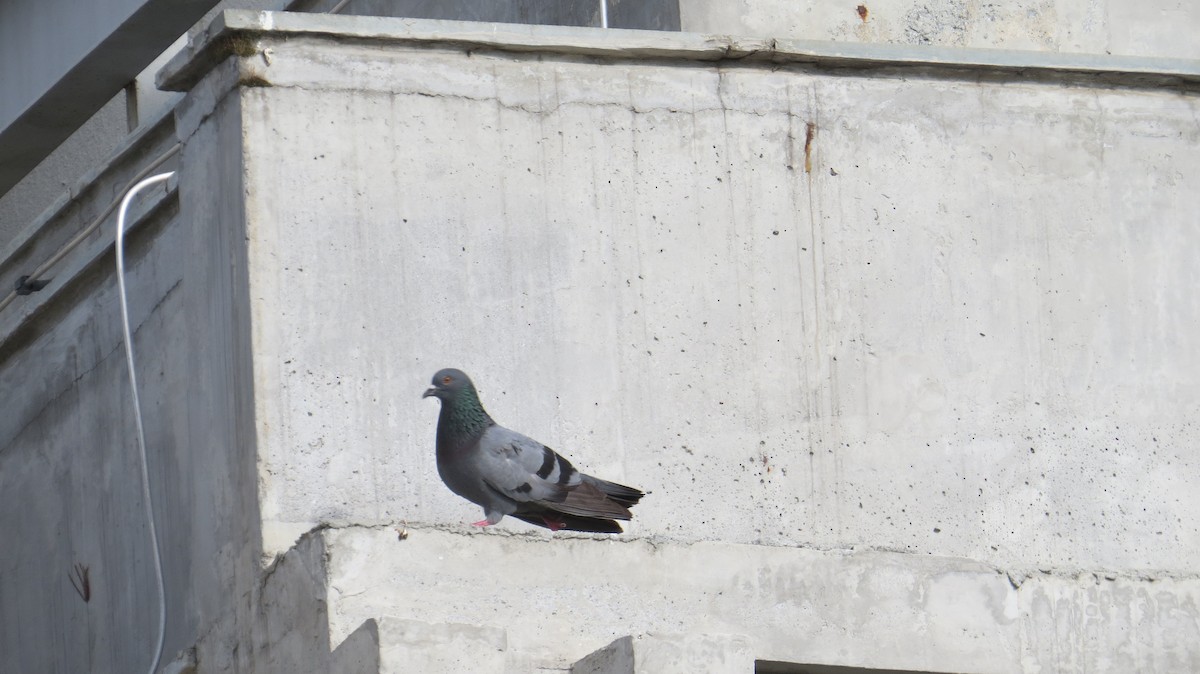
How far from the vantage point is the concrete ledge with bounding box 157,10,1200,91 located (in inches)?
315

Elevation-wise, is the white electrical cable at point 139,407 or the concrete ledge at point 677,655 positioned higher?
the white electrical cable at point 139,407

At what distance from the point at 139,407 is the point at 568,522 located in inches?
66.7

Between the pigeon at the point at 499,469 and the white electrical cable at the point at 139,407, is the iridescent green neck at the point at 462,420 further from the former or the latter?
the white electrical cable at the point at 139,407

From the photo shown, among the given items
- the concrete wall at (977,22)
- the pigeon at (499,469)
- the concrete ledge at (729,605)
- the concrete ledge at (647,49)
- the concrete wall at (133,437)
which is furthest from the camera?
the concrete wall at (977,22)

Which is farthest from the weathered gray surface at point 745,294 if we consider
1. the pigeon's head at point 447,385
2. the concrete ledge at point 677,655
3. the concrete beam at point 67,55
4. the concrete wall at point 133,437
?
the concrete beam at point 67,55

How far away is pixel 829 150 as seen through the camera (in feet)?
27.9

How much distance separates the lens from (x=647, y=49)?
8.36 metres

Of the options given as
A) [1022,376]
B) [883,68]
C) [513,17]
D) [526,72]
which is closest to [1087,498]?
[1022,376]

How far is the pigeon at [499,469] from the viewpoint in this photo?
294 inches

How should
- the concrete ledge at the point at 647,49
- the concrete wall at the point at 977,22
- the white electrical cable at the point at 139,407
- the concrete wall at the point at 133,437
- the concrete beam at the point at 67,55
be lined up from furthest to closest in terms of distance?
the concrete beam at the point at 67,55
the concrete wall at the point at 977,22
the white electrical cable at the point at 139,407
the concrete ledge at the point at 647,49
the concrete wall at the point at 133,437

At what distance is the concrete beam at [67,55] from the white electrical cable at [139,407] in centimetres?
228

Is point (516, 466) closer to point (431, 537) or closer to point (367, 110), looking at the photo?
point (431, 537)

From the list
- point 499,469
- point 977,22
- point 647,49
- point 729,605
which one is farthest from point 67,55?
point 729,605

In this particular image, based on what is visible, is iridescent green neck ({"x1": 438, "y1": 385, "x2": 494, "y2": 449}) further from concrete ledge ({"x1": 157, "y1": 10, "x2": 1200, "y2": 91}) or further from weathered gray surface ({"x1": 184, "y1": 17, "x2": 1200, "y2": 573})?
concrete ledge ({"x1": 157, "y1": 10, "x2": 1200, "y2": 91})
